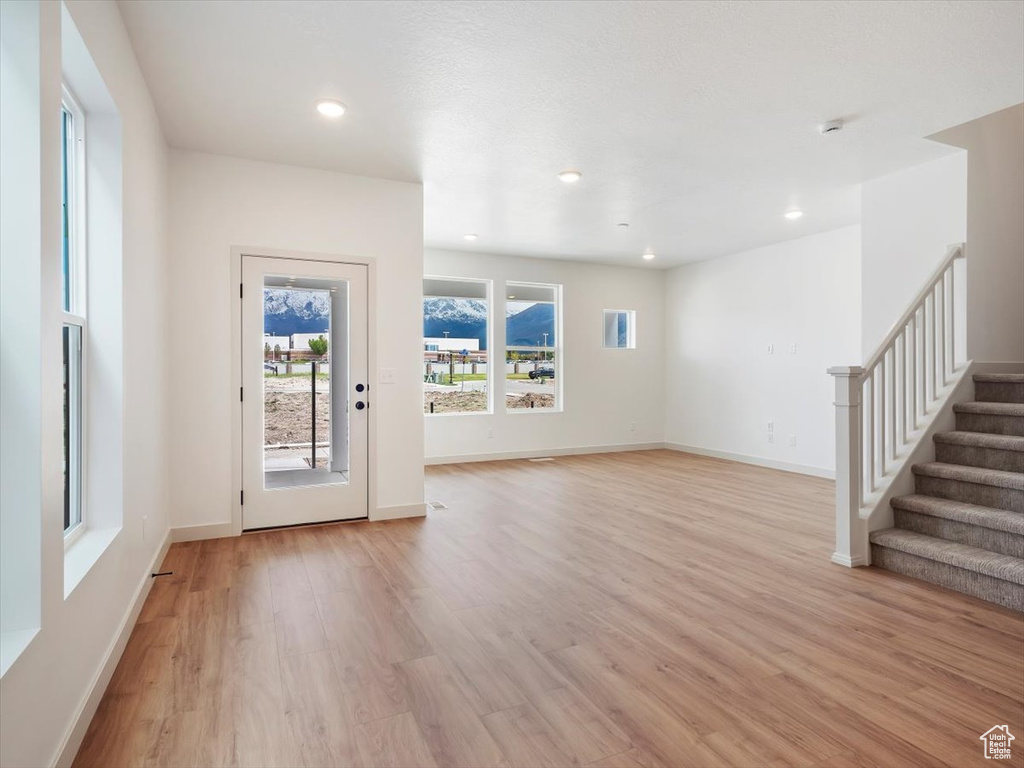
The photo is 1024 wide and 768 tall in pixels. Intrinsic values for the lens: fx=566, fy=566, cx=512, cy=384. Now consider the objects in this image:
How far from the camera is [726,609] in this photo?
109 inches

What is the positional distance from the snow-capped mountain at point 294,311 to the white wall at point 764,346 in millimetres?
5310

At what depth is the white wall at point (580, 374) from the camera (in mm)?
7422

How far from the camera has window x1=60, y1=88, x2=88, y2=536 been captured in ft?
7.26

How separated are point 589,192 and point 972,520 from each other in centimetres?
354

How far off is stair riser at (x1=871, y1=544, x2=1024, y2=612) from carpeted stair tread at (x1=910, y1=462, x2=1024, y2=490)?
0.63 metres

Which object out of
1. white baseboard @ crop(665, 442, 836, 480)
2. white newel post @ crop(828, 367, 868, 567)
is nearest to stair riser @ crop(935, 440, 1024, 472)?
white newel post @ crop(828, 367, 868, 567)

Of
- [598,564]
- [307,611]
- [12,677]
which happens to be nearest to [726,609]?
[598,564]

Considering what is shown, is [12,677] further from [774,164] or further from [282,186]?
[774,164]

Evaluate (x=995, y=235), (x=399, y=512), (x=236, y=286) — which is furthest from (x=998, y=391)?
(x=236, y=286)

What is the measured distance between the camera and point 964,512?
10.5ft

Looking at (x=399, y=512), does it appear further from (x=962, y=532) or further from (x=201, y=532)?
(x=962, y=532)

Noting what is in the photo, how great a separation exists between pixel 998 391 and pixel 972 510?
1.30m

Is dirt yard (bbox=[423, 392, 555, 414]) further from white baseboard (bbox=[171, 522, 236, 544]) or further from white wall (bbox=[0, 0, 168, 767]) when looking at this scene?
white wall (bbox=[0, 0, 168, 767])

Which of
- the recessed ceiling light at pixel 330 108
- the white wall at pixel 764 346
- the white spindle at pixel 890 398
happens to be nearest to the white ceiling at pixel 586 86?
the recessed ceiling light at pixel 330 108
